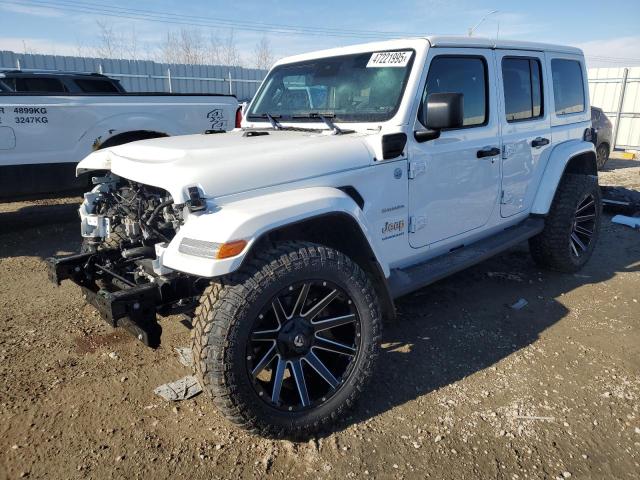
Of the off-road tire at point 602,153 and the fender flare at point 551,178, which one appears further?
the off-road tire at point 602,153

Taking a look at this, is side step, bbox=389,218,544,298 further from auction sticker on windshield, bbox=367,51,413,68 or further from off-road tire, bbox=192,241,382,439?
auction sticker on windshield, bbox=367,51,413,68

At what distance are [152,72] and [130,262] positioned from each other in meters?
16.4

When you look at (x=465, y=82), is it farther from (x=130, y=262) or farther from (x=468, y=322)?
(x=130, y=262)

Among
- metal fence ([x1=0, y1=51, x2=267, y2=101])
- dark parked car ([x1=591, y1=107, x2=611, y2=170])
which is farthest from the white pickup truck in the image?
metal fence ([x1=0, y1=51, x2=267, y2=101])

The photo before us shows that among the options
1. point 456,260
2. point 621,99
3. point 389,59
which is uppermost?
point 389,59

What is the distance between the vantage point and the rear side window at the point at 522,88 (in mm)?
3998

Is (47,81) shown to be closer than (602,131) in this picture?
Yes

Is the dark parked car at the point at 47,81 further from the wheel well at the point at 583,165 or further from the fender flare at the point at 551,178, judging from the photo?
the wheel well at the point at 583,165

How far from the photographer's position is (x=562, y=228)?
4.64 meters

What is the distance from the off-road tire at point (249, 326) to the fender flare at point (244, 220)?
0.15 m

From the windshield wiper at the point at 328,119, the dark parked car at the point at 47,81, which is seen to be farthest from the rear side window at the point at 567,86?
the dark parked car at the point at 47,81

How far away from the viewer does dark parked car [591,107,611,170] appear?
11.0 metres

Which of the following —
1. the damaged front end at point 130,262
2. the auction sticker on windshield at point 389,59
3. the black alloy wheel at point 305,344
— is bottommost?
the black alloy wheel at point 305,344

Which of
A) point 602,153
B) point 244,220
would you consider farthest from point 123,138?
point 602,153
